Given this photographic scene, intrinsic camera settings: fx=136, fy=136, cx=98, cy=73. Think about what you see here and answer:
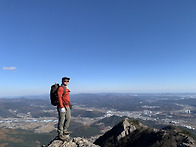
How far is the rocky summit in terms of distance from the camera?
510 inches

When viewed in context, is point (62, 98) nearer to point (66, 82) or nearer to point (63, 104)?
point (63, 104)

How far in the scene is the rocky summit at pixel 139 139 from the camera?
12962 mm

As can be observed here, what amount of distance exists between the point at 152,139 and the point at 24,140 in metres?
172

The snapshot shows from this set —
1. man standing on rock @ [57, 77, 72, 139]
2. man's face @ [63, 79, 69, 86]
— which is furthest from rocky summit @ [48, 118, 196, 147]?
man's face @ [63, 79, 69, 86]

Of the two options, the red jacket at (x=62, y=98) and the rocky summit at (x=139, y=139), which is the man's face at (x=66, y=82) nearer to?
the red jacket at (x=62, y=98)

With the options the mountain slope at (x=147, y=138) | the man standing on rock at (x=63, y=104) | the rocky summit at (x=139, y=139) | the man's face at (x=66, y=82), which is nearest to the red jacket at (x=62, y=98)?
the man standing on rock at (x=63, y=104)

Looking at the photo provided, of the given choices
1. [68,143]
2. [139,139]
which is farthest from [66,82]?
[139,139]

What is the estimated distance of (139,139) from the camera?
2239cm

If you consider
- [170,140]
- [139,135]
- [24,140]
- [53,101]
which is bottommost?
[24,140]

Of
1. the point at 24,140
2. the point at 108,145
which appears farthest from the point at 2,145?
the point at 108,145

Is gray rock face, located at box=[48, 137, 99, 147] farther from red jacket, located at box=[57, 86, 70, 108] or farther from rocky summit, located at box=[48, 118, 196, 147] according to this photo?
red jacket, located at box=[57, 86, 70, 108]

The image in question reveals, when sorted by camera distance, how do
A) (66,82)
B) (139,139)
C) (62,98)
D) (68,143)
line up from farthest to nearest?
(139,139)
(68,143)
(66,82)
(62,98)

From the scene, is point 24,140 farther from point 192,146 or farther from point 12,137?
point 192,146

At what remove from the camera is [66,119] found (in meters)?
11.6
